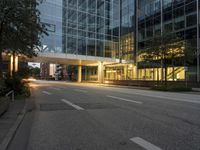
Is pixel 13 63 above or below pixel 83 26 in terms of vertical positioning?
below

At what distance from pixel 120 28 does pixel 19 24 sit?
4639 cm

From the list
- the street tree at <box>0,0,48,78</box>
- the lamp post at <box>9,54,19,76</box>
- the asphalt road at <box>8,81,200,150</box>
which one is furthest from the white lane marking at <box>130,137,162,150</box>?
the lamp post at <box>9,54,19,76</box>

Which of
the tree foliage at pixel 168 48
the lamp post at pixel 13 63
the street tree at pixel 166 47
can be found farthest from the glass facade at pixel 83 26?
the tree foliage at pixel 168 48

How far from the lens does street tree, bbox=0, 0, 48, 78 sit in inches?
480

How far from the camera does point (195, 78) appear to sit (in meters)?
38.8

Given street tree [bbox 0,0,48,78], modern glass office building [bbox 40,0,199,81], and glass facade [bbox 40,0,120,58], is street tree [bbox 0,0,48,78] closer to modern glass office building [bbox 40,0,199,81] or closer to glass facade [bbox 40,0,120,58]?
modern glass office building [bbox 40,0,199,81]

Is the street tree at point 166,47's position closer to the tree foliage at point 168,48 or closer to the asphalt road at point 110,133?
the tree foliage at point 168,48

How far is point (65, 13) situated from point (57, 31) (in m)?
4.41

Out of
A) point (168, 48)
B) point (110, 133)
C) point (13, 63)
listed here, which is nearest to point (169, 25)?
point (168, 48)

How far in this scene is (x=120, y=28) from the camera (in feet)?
191

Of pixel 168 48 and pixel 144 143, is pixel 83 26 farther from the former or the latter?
pixel 144 143

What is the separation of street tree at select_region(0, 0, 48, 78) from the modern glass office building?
27.8 m

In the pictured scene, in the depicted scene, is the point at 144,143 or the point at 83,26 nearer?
the point at 144,143

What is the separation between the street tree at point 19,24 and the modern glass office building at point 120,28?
91.1 ft
